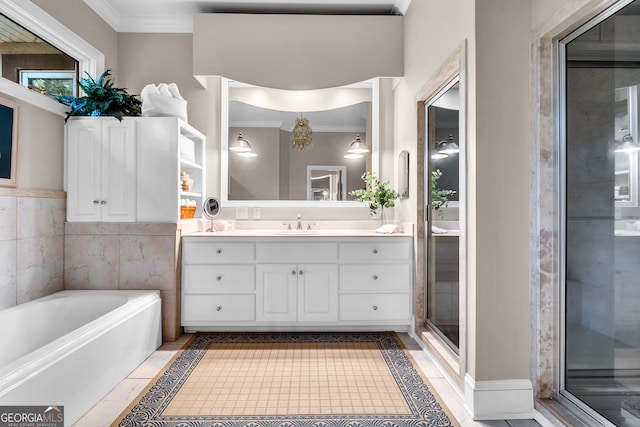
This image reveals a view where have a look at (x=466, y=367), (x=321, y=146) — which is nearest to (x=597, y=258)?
(x=466, y=367)

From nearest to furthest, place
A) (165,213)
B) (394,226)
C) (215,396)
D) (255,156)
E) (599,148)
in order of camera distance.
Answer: (599,148), (215,396), (165,213), (394,226), (255,156)

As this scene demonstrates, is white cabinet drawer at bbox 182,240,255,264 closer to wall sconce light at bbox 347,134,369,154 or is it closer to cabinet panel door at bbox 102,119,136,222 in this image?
cabinet panel door at bbox 102,119,136,222

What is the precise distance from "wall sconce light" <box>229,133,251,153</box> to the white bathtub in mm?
1512

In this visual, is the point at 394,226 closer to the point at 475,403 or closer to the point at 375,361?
the point at 375,361

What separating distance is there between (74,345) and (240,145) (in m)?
2.24

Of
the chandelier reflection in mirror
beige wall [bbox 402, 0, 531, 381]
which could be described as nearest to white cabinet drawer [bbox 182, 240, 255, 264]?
the chandelier reflection in mirror

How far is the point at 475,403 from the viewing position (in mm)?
1861

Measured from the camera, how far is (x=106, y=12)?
10.8 ft

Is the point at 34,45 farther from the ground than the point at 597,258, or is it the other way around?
the point at 34,45

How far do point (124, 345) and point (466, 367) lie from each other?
2.01 metres

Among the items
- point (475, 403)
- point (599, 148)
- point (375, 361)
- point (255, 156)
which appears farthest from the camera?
point (255, 156)

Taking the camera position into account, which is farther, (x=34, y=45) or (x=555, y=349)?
(x=34, y=45)

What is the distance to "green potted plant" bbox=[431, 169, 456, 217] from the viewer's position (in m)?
2.51

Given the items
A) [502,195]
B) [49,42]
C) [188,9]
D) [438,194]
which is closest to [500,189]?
[502,195]
